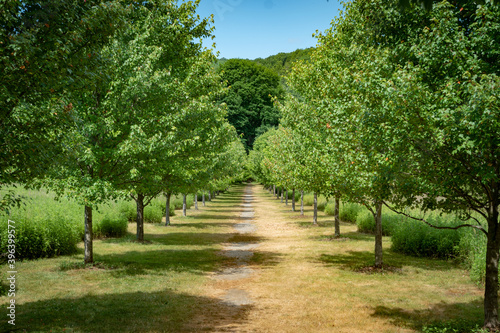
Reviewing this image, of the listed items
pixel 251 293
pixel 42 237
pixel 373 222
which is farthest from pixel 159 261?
pixel 373 222

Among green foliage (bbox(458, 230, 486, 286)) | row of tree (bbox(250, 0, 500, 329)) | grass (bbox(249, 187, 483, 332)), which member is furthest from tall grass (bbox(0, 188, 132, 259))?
green foliage (bbox(458, 230, 486, 286))

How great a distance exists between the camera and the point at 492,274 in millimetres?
7918

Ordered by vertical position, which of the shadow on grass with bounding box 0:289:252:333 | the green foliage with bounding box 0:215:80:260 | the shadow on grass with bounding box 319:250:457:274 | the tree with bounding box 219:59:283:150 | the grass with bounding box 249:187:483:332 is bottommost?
the shadow on grass with bounding box 319:250:457:274

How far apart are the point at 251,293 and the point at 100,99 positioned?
828 centimetres

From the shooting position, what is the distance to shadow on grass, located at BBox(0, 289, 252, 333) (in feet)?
26.7

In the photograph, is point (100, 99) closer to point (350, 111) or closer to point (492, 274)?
point (350, 111)

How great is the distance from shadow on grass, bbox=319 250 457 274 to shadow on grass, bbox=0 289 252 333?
6951 mm

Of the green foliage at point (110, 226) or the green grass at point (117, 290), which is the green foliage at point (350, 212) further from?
the green foliage at point (110, 226)

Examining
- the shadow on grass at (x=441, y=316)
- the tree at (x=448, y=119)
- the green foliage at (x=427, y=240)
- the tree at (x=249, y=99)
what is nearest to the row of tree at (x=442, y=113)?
the tree at (x=448, y=119)

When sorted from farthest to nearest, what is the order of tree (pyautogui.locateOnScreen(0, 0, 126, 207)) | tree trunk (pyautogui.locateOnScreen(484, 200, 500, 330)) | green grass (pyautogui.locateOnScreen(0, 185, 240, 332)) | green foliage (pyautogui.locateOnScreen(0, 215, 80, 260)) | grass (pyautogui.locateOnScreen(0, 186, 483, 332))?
1. green foliage (pyautogui.locateOnScreen(0, 215, 80, 260))
2. grass (pyautogui.locateOnScreen(0, 186, 483, 332))
3. green grass (pyautogui.locateOnScreen(0, 185, 240, 332))
4. tree trunk (pyautogui.locateOnScreen(484, 200, 500, 330))
5. tree (pyautogui.locateOnScreen(0, 0, 126, 207))

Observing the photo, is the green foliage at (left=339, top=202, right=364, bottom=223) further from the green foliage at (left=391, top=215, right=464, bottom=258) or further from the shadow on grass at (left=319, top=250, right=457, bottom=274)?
the shadow on grass at (left=319, top=250, right=457, bottom=274)

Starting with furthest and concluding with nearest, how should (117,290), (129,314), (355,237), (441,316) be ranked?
(355,237)
(117,290)
(441,316)
(129,314)

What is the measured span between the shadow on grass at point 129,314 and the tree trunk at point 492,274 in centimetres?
520

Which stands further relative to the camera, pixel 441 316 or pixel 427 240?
pixel 427 240
